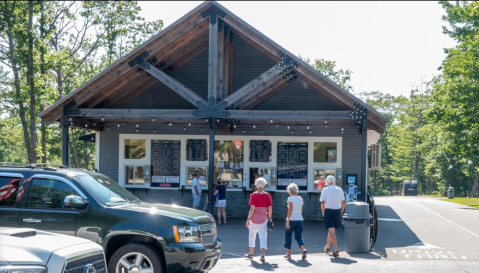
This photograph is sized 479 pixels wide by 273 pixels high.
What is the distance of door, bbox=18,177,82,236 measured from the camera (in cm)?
788

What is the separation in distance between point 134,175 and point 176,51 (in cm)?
491

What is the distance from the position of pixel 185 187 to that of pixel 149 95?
12.0ft

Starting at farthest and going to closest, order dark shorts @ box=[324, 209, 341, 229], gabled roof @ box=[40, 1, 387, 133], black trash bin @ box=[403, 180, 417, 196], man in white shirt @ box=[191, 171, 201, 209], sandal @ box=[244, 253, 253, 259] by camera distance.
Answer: black trash bin @ box=[403, 180, 417, 196]
man in white shirt @ box=[191, 171, 201, 209]
gabled roof @ box=[40, 1, 387, 133]
dark shorts @ box=[324, 209, 341, 229]
sandal @ box=[244, 253, 253, 259]

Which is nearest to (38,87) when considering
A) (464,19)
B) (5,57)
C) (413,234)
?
(5,57)

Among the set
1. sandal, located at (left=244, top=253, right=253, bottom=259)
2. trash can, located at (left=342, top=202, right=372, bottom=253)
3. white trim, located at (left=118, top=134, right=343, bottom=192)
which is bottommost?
sandal, located at (left=244, top=253, right=253, bottom=259)

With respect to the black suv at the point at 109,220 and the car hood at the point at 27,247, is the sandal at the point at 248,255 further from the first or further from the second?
the car hood at the point at 27,247

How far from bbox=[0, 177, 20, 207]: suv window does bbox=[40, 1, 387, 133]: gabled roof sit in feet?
30.1

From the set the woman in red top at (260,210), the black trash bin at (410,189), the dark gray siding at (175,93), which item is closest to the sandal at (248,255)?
the woman in red top at (260,210)

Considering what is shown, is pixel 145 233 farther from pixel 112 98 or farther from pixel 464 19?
pixel 464 19

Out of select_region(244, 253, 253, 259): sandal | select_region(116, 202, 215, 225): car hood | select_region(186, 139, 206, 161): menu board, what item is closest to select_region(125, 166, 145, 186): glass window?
select_region(186, 139, 206, 161): menu board

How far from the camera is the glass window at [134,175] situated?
2031 centimetres

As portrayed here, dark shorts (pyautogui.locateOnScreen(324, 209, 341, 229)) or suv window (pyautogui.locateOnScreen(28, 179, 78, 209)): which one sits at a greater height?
suv window (pyautogui.locateOnScreen(28, 179, 78, 209))

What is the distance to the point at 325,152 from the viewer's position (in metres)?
19.6

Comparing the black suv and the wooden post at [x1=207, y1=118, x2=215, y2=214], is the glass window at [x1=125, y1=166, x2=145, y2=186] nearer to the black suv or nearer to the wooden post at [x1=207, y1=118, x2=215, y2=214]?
the wooden post at [x1=207, y1=118, x2=215, y2=214]
